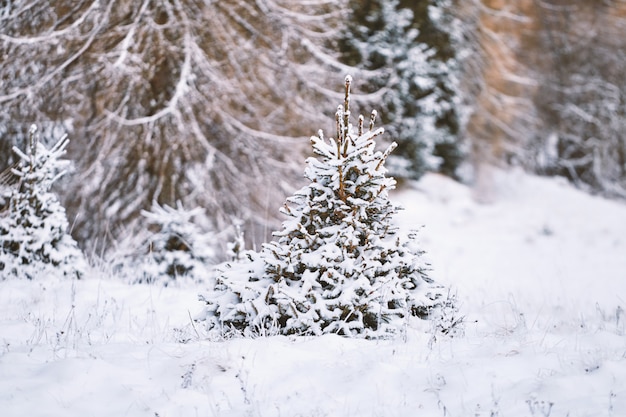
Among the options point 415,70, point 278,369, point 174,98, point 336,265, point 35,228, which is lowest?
point 415,70

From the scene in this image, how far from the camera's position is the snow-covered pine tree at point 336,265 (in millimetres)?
3635

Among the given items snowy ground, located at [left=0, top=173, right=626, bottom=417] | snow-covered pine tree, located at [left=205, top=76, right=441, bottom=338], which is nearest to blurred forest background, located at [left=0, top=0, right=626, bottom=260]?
snowy ground, located at [left=0, top=173, right=626, bottom=417]

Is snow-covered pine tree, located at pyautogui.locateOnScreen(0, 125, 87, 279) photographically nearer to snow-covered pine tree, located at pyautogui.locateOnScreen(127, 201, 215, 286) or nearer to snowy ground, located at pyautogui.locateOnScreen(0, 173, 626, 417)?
snowy ground, located at pyautogui.locateOnScreen(0, 173, 626, 417)

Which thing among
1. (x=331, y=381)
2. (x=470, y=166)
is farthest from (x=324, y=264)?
(x=470, y=166)

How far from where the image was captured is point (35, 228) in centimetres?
579

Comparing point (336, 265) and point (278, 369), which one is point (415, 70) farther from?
point (278, 369)

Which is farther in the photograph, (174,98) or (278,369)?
(174,98)

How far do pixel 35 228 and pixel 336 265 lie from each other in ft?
11.8

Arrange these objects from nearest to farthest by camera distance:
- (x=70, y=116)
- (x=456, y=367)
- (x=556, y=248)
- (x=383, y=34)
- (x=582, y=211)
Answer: (x=456, y=367), (x=70, y=116), (x=556, y=248), (x=383, y=34), (x=582, y=211)

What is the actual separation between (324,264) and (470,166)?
Answer: 1804 cm

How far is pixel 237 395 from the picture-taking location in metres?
2.95

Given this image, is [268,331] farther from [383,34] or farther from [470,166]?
[470,166]

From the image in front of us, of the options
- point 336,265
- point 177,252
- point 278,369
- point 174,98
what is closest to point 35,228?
point 177,252

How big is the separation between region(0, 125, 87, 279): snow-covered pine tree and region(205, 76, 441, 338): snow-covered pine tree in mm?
2628
